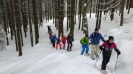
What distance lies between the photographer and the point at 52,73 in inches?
285

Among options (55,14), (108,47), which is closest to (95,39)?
(108,47)

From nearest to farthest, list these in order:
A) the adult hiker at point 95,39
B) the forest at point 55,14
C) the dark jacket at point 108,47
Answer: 1. the dark jacket at point 108,47
2. the adult hiker at point 95,39
3. the forest at point 55,14

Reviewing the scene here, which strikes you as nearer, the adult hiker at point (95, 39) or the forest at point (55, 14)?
the adult hiker at point (95, 39)

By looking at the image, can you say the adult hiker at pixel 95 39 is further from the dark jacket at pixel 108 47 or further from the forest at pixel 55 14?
the forest at pixel 55 14

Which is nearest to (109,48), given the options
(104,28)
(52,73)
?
(52,73)

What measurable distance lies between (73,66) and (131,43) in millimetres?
5035

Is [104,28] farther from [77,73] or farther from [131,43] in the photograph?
[77,73]

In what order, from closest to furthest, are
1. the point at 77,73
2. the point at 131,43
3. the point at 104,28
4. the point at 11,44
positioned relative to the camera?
1. the point at 77,73
2. the point at 131,43
3. the point at 104,28
4. the point at 11,44

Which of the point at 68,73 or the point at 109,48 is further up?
the point at 109,48

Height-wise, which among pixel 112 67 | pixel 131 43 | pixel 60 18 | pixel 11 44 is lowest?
pixel 11 44

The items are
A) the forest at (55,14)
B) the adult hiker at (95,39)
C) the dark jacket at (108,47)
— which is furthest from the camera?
the forest at (55,14)

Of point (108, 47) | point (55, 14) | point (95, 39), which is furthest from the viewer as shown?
point (55, 14)

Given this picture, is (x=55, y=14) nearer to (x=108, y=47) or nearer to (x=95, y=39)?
(x=95, y=39)

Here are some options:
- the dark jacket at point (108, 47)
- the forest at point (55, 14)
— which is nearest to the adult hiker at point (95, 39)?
the dark jacket at point (108, 47)
